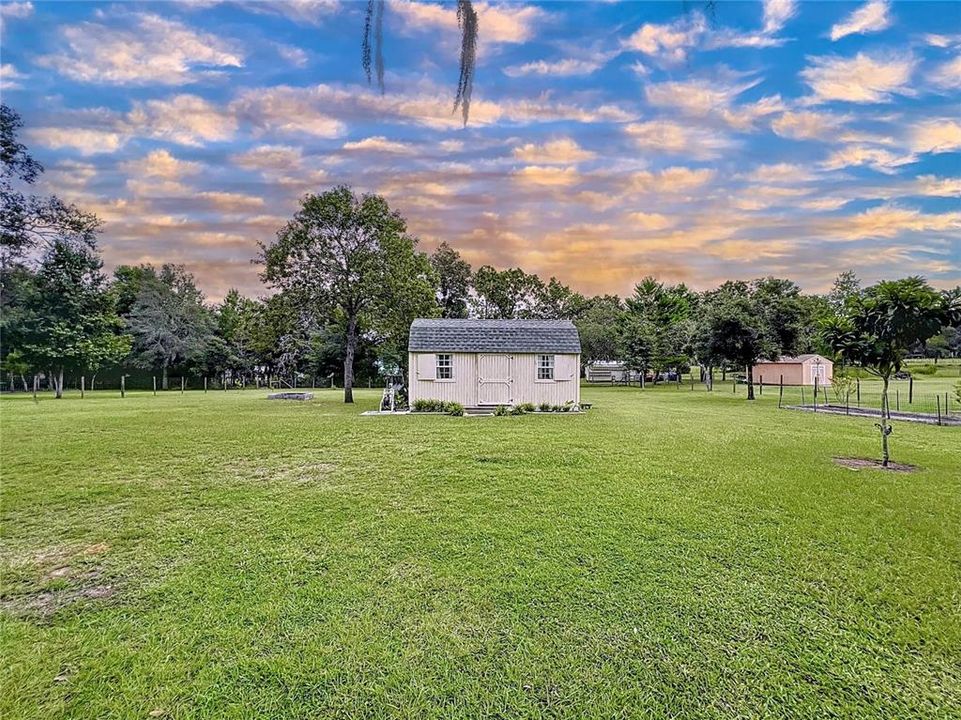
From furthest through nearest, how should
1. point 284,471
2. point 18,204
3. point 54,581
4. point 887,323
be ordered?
1. point 18,204
2. point 887,323
3. point 284,471
4. point 54,581

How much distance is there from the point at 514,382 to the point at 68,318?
22687 millimetres

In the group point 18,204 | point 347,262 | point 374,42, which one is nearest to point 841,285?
point 347,262

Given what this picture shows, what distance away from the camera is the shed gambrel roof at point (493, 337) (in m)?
16.5

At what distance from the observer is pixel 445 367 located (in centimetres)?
1641

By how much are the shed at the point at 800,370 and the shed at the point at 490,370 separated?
21534 mm

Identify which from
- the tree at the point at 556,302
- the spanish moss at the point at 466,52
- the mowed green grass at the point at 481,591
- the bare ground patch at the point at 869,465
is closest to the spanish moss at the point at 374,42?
the spanish moss at the point at 466,52

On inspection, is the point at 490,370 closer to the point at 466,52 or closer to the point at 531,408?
the point at 531,408

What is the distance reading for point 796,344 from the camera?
22203 mm

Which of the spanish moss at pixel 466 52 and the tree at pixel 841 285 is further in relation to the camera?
the tree at pixel 841 285

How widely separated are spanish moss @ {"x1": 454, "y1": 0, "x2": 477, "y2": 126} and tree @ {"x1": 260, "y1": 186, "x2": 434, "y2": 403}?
17369 millimetres

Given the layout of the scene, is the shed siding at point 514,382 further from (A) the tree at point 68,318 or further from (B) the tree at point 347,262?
(A) the tree at point 68,318

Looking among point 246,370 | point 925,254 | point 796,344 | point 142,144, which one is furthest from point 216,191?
point 246,370

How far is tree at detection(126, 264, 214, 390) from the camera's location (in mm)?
31312

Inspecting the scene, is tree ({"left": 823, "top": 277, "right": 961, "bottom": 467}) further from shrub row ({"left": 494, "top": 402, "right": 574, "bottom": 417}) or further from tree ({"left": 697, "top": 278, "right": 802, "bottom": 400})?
tree ({"left": 697, "top": 278, "right": 802, "bottom": 400})
